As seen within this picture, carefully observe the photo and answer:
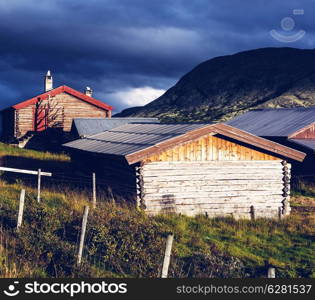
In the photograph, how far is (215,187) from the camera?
20000 millimetres

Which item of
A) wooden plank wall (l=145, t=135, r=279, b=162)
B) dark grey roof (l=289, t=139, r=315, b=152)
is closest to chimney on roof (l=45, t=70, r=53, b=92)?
dark grey roof (l=289, t=139, r=315, b=152)

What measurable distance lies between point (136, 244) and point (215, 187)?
7.04 metres

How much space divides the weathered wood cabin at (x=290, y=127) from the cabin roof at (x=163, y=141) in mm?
9785

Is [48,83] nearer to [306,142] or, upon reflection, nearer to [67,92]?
[67,92]

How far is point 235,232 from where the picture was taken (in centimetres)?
1714

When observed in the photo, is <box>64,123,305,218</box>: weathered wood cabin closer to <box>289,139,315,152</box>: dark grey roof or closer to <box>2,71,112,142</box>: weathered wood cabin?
<box>289,139,315,152</box>: dark grey roof

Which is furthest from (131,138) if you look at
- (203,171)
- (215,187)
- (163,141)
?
(215,187)

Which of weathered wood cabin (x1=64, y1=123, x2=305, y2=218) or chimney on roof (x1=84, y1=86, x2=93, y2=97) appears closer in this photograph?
weathered wood cabin (x1=64, y1=123, x2=305, y2=218)

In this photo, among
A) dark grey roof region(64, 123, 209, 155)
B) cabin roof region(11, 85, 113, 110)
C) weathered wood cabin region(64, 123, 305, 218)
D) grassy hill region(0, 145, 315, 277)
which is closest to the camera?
grassy hill region(0, 145, 315, 277)

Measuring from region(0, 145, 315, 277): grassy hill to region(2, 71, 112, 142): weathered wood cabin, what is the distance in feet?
94.2

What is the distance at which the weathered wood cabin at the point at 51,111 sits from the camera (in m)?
46.8

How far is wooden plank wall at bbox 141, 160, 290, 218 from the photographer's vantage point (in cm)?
1908

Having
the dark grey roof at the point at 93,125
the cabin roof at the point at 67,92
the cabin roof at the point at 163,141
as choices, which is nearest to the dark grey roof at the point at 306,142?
the cabin roof at the point at 163,141

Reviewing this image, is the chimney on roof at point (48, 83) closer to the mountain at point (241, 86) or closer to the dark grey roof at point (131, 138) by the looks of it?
the dark grey roof at point (131, 138)
